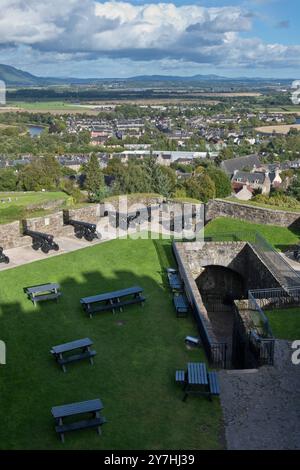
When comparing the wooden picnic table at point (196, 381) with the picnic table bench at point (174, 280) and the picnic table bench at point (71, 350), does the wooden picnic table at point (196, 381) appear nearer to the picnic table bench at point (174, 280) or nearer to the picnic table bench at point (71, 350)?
the picnic table bench at point (71, 350)

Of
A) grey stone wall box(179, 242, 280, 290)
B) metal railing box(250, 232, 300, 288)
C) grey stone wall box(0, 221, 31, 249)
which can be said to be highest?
grey stone wall box(0, 221, 31, 249)

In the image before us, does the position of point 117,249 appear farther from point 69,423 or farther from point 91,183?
point 91,183

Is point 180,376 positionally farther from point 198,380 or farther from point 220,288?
point 220,288

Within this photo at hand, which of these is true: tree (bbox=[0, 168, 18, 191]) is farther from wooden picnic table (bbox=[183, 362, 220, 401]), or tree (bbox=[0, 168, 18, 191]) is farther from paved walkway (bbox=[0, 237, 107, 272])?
wooden picnic table (bbox=[183, 362, 220, 401])

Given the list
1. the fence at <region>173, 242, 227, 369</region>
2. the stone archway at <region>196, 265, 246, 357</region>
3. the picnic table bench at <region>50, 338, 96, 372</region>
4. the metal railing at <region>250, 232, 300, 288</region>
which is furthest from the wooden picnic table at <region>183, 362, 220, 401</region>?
the stone archway at <region>196, 265, 246, 357</region>

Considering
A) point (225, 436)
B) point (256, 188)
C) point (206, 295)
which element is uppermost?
point (225, 436)

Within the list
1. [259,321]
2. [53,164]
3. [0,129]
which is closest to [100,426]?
[259,321]
